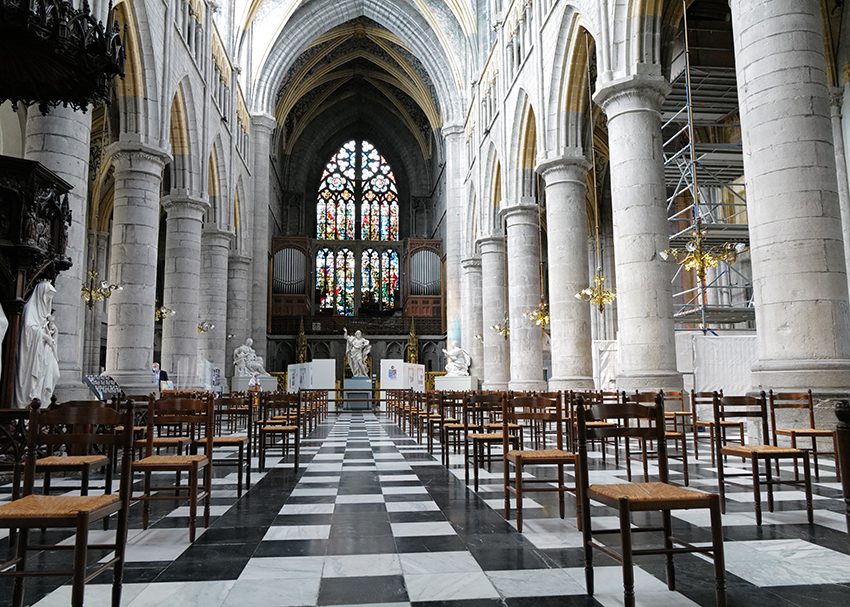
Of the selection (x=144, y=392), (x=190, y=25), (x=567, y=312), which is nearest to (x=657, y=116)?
(x=567, y=312)

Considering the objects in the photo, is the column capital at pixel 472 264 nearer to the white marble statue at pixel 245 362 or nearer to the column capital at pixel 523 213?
the column capital at pixel 523 213

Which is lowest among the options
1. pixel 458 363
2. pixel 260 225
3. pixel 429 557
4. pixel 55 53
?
pixel 429 557

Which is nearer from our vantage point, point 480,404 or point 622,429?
point 622,429

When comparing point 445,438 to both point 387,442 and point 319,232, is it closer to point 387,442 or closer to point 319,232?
point 387,442

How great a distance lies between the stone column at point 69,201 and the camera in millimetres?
8766

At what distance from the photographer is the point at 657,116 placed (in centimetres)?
1089

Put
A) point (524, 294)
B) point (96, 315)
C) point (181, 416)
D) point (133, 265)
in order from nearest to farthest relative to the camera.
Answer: point (181, 416) < point (133, 265) < point (524, 294) < point (96, 315)

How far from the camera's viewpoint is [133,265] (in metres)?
13.1

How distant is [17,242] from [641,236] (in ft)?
28.3

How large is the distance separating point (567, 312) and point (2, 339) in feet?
34.5

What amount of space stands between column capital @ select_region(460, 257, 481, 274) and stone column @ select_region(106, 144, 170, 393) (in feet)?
49.7

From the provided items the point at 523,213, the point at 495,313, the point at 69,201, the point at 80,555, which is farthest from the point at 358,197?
the point at 80,555

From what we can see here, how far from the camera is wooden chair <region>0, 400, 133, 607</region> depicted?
2.66m

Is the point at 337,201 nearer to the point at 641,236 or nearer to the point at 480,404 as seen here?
the point at 641,236
